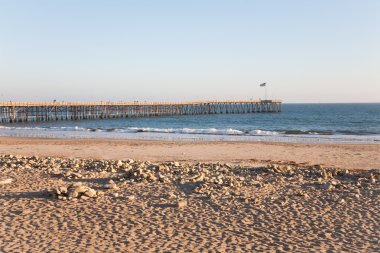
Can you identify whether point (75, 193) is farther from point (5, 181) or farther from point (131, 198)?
point (5, 181)

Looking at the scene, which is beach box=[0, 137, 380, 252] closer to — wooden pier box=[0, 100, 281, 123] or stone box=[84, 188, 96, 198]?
stone box=[84, 188, 96, 198]

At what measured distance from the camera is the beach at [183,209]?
616cm

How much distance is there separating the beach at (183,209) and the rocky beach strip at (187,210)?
2 cm

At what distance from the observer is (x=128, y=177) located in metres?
10.8

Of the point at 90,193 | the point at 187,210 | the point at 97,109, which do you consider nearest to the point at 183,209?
the point at 187,210

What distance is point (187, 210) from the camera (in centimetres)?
794

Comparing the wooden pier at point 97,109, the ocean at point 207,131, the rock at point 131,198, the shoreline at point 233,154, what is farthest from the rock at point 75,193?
the wooden pier at point 97,109

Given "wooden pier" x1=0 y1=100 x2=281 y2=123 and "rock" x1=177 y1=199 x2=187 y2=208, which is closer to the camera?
"rock" x1=177 y1=199 x2=187 y2=208

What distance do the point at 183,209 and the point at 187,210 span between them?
10cm

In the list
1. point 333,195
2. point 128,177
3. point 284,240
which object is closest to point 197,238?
point 284,240

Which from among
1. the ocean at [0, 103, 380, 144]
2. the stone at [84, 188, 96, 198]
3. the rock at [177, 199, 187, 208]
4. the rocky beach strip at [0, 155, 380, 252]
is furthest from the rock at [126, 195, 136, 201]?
the ocean at [0, 103, 380, 144]

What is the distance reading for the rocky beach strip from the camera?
616cm

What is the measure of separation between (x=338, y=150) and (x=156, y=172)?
12346 mm

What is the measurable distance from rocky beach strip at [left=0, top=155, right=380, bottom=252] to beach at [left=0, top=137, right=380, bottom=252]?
0.02 m
